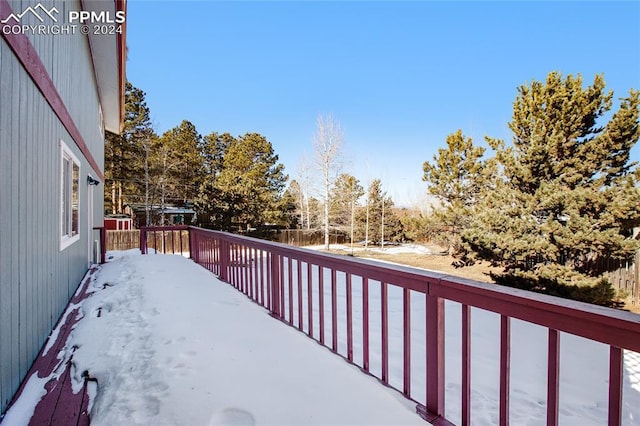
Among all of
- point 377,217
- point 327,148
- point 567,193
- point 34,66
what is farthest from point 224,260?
point 377,217

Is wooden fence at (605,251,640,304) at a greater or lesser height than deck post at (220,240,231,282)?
lesser

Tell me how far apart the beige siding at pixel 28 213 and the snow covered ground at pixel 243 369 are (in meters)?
0.32

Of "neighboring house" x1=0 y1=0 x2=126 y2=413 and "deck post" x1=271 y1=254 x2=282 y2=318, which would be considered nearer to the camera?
"neighboring house" x1=0 y1=0 x2=126 y2=413

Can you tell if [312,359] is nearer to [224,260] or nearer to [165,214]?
[224,260]

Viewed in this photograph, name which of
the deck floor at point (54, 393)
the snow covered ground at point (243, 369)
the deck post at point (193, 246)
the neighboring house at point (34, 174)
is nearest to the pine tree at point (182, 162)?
the deck post at point (193, 246)

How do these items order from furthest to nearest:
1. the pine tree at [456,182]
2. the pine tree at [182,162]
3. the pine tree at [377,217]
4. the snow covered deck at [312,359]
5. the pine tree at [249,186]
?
the pine tree at [377,217] → the pine tree at [182,162] → the pine tree at [249,186] → the pine tree at [456,182] → the snow covered deck at [312,359]

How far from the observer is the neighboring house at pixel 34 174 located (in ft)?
5.68

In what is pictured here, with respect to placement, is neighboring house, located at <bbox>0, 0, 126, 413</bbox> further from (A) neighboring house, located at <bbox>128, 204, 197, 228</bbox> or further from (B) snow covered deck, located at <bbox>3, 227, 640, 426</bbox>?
(A) neighboring house, located at <bbox>128, 204, 197, 228</bbox>

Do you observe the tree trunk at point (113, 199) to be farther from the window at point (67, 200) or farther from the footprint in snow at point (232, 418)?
the footprint in snow at point (232, 418)

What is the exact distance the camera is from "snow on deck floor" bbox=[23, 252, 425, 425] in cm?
165

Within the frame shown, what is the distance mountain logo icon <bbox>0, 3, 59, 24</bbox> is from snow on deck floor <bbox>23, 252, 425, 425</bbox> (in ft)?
6.61

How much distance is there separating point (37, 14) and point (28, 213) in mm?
1523

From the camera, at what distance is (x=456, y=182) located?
1533 cm

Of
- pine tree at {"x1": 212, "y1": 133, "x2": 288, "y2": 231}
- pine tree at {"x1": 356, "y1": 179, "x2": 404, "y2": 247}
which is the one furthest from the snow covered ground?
pine tree at {"x1": 356, "y1": 179, "x2": 404, "y2": 247}
